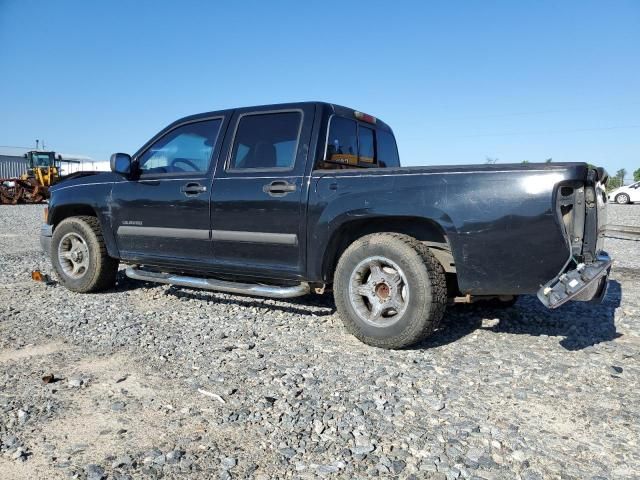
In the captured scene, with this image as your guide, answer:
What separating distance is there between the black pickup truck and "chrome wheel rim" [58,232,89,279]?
0.02 meters

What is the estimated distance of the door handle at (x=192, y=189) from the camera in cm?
467

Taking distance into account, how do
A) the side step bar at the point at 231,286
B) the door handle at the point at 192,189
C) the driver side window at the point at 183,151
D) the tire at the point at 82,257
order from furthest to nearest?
the tire at the point at 82,257, the driver side window at the point at 183,151, the door handle at the point at 192,189, the side step bar at the point at 231,286

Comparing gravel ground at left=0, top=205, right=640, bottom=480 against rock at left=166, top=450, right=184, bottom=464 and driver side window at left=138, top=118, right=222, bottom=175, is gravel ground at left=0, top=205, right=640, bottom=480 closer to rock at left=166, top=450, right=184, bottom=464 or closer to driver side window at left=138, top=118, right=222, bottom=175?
rock at left=166, top=450, right=184, bottom=464

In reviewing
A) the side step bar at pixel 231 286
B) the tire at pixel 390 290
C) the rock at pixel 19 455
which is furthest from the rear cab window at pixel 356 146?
the rock at pixel 19 455

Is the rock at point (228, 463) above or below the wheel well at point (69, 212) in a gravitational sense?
below

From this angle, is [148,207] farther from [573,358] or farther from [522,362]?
[573,358]

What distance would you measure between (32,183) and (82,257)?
84.3ft

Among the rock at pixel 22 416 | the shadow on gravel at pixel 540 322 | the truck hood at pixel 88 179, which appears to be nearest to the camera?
the rock at pixel 22 416

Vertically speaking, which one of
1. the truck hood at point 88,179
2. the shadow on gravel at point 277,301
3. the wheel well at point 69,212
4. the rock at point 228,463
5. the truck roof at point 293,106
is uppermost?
the truck roof at point 293,106

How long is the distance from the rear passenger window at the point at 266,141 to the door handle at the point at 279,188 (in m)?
0.16

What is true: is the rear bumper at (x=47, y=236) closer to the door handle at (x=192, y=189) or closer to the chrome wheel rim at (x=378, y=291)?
the door handle at (x=192, y=189)

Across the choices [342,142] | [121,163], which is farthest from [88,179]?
[342,142]

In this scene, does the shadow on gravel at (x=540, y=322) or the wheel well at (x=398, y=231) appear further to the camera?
the shadow on gravel at (x=540, y=322)

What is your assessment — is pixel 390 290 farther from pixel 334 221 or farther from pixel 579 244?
pixel 579 244
